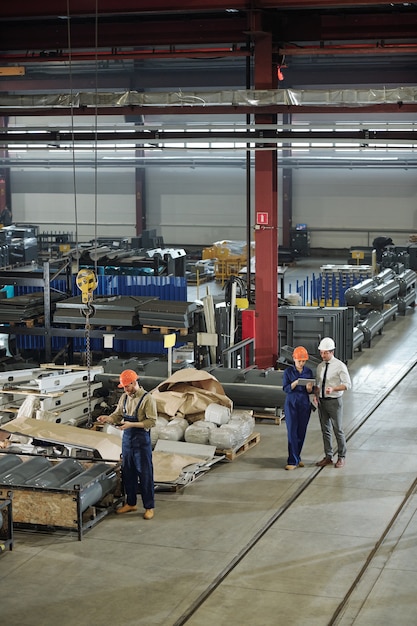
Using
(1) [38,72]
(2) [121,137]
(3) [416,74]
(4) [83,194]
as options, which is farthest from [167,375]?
(4) [83,194]

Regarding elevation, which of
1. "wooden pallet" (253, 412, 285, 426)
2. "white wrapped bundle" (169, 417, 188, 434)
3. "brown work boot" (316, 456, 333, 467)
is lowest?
"brown work boot" (316, 456, 333, 467)

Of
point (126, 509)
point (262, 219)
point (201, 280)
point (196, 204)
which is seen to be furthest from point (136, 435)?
point (196, 204)

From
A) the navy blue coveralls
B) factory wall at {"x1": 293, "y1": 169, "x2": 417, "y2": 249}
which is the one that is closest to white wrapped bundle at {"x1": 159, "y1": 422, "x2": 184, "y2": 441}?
the navy blue coveralls

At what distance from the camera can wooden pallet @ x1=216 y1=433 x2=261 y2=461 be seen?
10016mm

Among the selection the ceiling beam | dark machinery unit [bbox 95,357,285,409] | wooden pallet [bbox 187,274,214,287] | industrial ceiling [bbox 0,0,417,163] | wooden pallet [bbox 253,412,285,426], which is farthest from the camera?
wooden pallet [bbox 187,274,214,287]

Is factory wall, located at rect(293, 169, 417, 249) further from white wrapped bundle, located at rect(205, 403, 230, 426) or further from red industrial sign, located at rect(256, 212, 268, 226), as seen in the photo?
white wrapped bundle, located at rect(205, 403, 230, 426)

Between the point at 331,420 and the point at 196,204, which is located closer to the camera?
the point at 331,420

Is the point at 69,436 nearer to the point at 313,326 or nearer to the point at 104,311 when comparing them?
the point at 104,311

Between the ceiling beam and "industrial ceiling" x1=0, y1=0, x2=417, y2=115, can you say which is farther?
"industrial ceiling" x1=0, y1=0, x2=417, y2=115

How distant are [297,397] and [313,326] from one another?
4.97 metres

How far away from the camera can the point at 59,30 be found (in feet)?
48.7

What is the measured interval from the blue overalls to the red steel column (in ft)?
19.5

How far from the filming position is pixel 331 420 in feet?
A: 32.6

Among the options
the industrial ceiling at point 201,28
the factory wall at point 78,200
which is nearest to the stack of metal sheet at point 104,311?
the industrial ceiling at point 201,28
